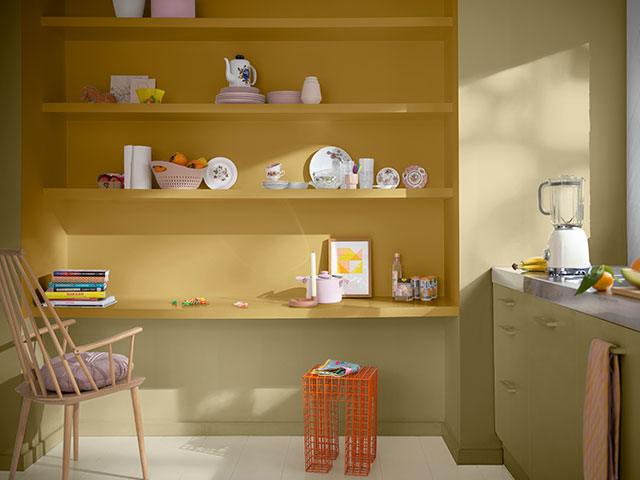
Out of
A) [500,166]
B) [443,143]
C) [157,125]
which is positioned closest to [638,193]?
[500,166]

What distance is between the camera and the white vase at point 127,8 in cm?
282

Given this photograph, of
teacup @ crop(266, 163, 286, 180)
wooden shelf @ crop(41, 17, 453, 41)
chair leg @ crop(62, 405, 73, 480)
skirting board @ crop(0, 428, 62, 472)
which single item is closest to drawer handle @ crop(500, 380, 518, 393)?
teacup @ crop(266, 163, 286, 180)

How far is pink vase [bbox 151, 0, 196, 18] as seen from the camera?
2828mm

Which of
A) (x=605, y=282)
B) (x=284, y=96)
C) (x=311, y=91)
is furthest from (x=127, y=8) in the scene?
(x=605, y=282)

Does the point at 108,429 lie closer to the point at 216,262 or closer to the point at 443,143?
the point at 216,262

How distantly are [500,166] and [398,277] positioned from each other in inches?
31.2

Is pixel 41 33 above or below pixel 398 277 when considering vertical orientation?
above

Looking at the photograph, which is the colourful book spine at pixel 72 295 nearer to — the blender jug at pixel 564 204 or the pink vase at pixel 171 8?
the pink vase at pixel 171 8

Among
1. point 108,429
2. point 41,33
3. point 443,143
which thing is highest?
point 41,33

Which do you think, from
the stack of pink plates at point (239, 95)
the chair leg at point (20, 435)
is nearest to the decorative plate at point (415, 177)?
the stack of pink plates at point (239, 95)

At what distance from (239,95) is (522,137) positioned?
146 cm

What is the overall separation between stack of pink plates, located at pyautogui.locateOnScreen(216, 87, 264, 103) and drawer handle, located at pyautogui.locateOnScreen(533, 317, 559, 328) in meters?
1.75

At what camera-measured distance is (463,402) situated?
2666 millimetres

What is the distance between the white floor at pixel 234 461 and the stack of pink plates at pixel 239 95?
6.06 feet
